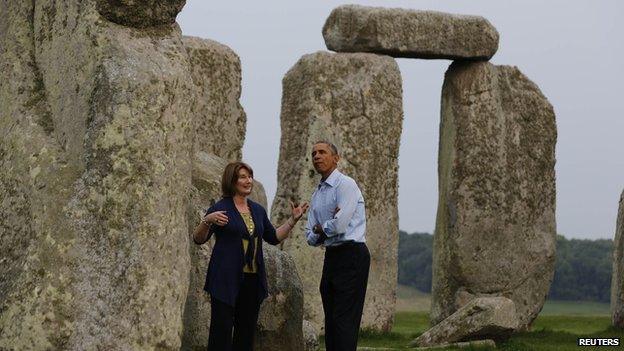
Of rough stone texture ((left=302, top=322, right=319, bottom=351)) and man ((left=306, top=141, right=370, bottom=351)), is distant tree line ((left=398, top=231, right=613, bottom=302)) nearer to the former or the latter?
rough stone texture ((left=302, top=322, right=319, bottom=351))

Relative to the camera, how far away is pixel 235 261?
9609 mm

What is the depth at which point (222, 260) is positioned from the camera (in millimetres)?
9602

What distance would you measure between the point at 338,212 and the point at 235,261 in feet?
2.64

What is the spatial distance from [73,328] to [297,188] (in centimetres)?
985

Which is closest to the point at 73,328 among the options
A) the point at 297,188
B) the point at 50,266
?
the point at 50,266

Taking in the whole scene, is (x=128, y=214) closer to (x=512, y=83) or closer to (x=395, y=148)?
(x=395, y=148)

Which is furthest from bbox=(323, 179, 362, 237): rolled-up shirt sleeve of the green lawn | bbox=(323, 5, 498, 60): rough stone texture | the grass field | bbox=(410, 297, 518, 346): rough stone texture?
bbox=(323, 5, 498, 60): rough stone texture

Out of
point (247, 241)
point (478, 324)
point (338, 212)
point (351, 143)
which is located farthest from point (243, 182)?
point (351, 143)

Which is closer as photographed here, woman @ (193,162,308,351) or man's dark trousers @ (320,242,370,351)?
woman @ (193,162,308,351)

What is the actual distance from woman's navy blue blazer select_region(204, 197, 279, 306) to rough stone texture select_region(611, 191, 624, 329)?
10.9m

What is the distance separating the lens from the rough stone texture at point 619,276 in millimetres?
19812

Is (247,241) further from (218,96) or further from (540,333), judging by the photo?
(540,333)

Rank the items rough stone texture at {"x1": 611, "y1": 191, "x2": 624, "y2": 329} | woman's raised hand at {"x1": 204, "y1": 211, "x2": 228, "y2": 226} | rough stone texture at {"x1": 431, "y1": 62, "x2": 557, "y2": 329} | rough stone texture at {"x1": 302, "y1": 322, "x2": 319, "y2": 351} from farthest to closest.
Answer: rough stone texture at {"x1": 431, "y1": 62, "x2": 557, "y2": 329} < rough stone texture at {"x1": 611, "y1": 191, "x2": 624, "y2": 329} < rough stone texture at {"x1": 302, "y1": 322, "x2": 319, "y2": 351} < woman's raised hand at {"x1": 204, "y1": 211, "x2": 228, "y2": 226}

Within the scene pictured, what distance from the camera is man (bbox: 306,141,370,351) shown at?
990cm
